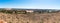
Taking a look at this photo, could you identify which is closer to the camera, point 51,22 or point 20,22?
point 20,22

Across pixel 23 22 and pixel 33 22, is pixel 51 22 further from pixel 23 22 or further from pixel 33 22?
pixel 23 22

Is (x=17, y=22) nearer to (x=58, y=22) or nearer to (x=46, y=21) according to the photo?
(x=46, y=21)

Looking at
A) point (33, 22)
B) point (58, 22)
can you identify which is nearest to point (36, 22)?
point (33, 22)

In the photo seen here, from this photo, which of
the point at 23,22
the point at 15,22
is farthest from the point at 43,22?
the point at 15,22

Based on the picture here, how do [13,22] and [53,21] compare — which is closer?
[13,22]

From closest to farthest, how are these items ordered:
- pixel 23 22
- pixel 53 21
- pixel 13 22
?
pixel 13 22 → pixel 23 22 → pixel 53 21

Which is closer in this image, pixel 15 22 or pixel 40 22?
pixel 15 22

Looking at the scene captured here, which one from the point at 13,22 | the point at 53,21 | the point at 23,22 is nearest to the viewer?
the point at 13,22

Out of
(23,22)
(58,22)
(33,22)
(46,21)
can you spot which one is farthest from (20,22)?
(58,22)

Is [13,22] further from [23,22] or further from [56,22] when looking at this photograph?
[56,22]
